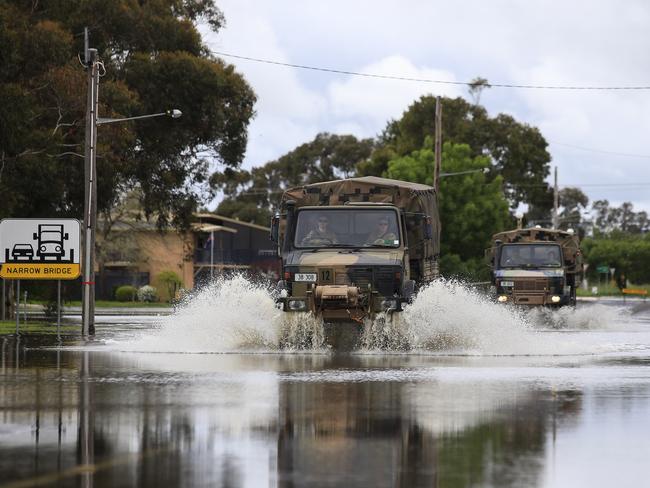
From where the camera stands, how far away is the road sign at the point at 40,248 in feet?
95.0

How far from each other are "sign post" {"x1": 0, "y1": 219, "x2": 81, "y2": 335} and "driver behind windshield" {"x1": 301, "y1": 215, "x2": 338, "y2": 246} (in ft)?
20.7

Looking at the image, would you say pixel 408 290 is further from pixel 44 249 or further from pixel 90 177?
pixel 90 177

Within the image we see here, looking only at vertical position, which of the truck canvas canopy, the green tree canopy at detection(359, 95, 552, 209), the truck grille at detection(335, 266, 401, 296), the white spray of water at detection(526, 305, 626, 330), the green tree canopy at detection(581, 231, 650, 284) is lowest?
the white spray of water at detection(526, 305, 626, 330)

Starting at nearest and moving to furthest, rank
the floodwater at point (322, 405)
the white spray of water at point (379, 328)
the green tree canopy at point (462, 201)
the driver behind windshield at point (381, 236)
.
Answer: the floodwater at point (322, 405) → the white spray of water at point (379, 328) → the driver behind windshield at point (381, 236) → the green tree canopy at point (462, 201)

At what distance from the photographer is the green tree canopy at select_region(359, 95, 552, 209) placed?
99000mm

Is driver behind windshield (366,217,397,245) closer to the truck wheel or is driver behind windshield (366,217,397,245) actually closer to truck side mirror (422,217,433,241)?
truck side mirror (422,217,433,241)

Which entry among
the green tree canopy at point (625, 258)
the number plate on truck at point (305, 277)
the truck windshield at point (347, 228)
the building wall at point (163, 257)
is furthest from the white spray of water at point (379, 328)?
the green tree canopy at point (625, 258)

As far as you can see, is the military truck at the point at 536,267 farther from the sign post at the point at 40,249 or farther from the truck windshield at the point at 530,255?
the sign post at the point at 40,249

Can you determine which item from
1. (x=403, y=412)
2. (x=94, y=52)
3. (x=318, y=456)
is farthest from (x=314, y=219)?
(x=318, y=456)

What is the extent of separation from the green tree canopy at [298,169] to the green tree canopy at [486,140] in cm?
689

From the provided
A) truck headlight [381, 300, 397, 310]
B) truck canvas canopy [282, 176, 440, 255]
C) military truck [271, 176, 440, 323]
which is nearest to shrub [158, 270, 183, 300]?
military truck [271, 176, 440, 323]

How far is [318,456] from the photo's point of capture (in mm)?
10594

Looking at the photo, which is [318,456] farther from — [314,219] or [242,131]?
[242,131]

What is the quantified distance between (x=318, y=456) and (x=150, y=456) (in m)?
1.32
